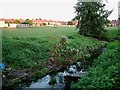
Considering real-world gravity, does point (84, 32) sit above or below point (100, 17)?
below

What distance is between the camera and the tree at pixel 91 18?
129 feet

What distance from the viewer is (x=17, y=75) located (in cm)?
1412

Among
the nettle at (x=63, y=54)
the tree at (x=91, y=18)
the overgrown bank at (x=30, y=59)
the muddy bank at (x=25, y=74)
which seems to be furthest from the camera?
the tree at (x=91, y=18)

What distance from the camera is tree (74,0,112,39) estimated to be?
39.4 meters

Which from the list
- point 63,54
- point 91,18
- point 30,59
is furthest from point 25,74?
point 91,18

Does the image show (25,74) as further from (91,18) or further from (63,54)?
(91,18)

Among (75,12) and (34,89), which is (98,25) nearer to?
(75,12)

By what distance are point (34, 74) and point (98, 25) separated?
27.5 meters

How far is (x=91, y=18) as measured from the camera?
40062 millimetres

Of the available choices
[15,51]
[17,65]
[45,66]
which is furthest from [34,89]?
[15,51]

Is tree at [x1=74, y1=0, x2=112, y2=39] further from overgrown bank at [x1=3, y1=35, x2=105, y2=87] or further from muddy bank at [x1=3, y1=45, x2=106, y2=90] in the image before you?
muddy bank at [x1=3, y1=45, x2=106, y2=90]

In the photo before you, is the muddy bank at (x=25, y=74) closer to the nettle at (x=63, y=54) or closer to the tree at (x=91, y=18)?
the nettle at (x=63, y=54)

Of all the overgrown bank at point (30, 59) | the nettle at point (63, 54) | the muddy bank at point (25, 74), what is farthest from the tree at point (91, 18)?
the muddy bank at point (25, 74)

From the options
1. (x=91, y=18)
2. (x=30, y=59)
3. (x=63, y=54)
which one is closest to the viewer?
(x=30, y=59)
